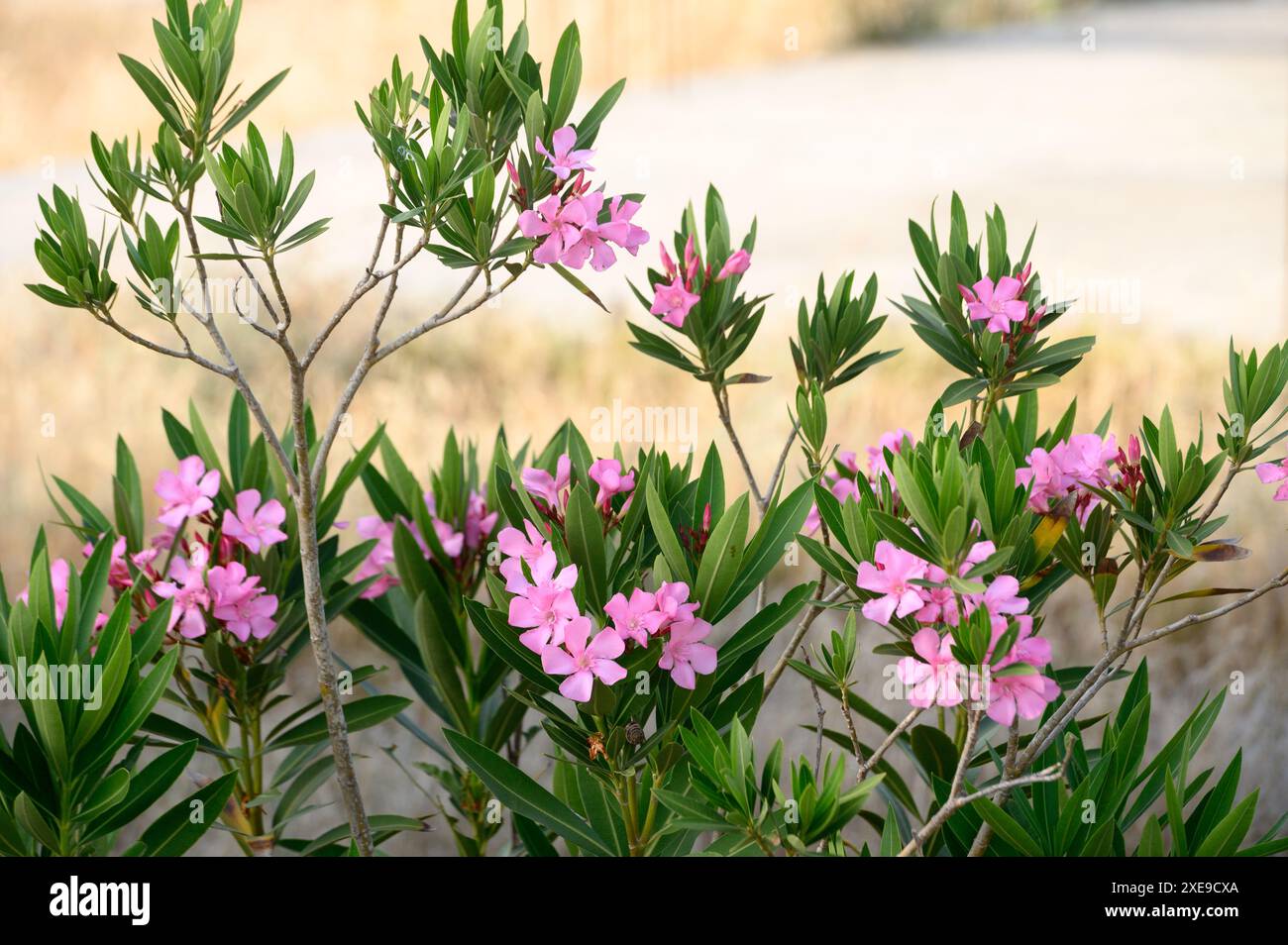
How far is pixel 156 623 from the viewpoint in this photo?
104 centimetres

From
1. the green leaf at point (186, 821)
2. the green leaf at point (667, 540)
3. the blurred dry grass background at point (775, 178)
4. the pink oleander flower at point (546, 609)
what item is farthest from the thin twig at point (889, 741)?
the blurred dry grass background at point (775, 178)

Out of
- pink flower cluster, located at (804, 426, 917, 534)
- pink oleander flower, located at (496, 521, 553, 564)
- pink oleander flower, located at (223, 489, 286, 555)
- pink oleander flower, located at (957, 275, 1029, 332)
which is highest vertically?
pink oleander flower, located at (957, 275, 1029, 332)

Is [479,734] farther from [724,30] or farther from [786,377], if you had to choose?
[724,30]

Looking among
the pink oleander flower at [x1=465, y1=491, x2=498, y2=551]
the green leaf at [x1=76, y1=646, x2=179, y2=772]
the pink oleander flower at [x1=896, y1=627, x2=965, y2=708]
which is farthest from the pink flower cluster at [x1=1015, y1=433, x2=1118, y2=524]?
the green leaf at [x1=76, y1=646, x2=179, y2=772]

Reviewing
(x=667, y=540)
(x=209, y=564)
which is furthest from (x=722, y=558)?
(x=209, y=564)

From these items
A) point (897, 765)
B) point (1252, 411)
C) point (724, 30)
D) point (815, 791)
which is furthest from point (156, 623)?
point (724, 30)

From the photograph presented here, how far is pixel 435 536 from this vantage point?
1366mm

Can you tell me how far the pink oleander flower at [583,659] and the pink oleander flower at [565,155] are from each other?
37cm

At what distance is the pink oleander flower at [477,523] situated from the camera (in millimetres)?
1384

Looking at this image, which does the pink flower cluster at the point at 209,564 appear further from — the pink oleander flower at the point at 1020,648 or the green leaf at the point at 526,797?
the pink oleander flower at the point at 1020,648

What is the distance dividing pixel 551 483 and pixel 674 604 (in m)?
0.21

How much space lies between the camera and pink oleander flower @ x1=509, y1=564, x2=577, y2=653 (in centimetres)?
91

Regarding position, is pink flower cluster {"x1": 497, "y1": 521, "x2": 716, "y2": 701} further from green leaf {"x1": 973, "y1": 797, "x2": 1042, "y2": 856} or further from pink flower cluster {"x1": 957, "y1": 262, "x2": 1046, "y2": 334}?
pink flower cluster {"x1": 957, "y1": 262, "x2": 1046, "y2": 334}

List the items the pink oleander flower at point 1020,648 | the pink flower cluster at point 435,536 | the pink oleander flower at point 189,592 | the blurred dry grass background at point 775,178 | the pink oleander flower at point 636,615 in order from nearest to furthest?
the pink oleander flower at point 1020,648 < the pink oleander flower at point 636,615 < the pink oleander flower at point 189,592 < the pink flower cluster at point 435,536 < the blurred dry grass background at point 775,178
